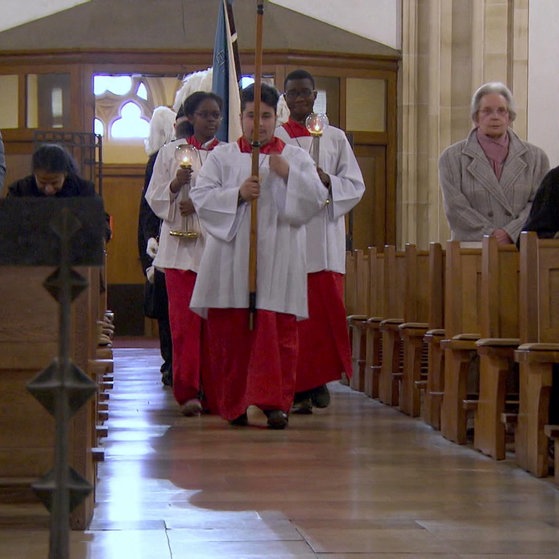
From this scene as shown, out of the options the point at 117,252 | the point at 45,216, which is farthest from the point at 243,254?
the point at 117,252

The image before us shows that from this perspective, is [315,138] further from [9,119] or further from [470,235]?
[9,119]

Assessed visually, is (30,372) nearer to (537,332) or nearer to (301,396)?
(537,332)

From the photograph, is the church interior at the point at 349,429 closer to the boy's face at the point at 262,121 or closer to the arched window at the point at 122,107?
the boy's face at the point at 262,121

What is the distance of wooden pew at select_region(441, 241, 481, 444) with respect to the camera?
6.22 meters

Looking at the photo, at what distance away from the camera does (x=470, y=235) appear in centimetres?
679

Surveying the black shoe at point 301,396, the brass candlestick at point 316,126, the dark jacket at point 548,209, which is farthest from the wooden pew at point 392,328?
the dark jacket at point 548,209

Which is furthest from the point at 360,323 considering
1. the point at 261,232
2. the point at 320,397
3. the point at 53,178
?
the point at 53,178

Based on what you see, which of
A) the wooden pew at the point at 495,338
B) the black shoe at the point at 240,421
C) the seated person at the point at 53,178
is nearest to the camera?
the seated person at the point at 53,178

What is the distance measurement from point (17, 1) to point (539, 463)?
37.2 feet

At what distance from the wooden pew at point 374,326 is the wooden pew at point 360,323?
13 cm

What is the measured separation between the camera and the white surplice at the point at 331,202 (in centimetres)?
714

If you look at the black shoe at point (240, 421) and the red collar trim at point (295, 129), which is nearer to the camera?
the black shoe at point (240, 421)

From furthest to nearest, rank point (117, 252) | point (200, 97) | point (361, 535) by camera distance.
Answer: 1. point (117, 252)
2. point (200, 97)
3. point (361, 535)

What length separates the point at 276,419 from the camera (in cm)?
642
